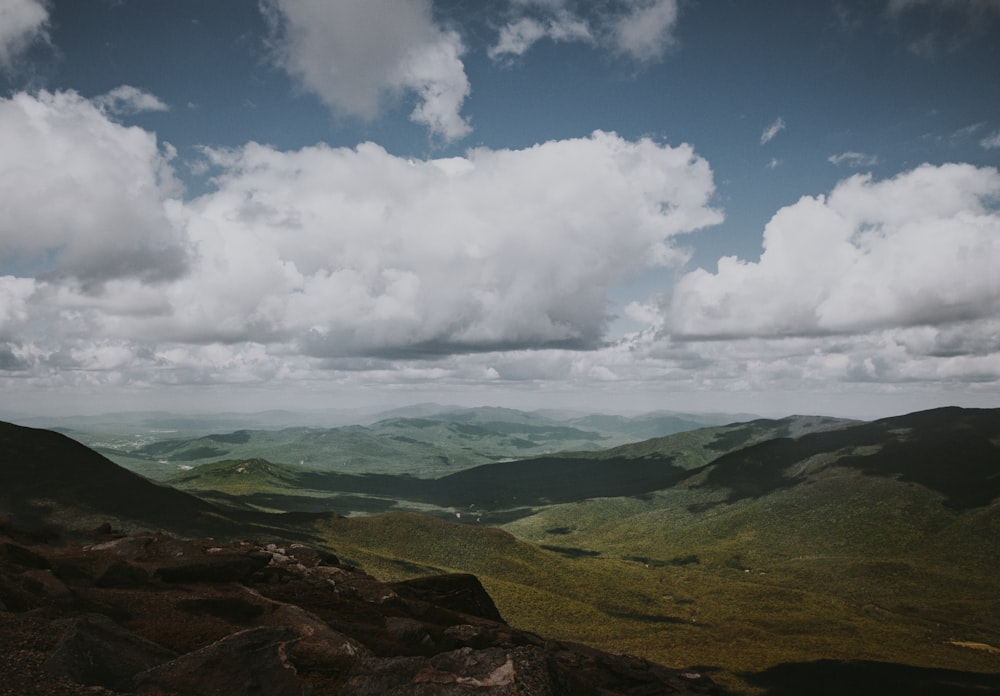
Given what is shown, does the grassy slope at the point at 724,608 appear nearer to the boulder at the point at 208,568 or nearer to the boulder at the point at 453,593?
the boulder at the point at 453,593

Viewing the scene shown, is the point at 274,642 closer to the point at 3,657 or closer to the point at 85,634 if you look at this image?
the point at 85,634

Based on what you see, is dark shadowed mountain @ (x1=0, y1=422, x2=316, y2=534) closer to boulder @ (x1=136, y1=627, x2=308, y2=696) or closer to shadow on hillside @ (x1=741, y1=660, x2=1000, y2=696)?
shadow on hillside @ (x1=741, y1=660, x2=1000, y2=696)

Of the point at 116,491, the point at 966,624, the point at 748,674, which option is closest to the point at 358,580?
the point at 748,674

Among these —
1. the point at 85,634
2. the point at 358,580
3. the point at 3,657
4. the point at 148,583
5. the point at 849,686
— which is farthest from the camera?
the point at 849,686

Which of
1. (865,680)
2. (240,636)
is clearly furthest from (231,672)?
(865,680)

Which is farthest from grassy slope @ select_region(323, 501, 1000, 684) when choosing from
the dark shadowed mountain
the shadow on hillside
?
the dark shadowed mountain

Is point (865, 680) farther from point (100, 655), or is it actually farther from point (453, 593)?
point (100, 655)
